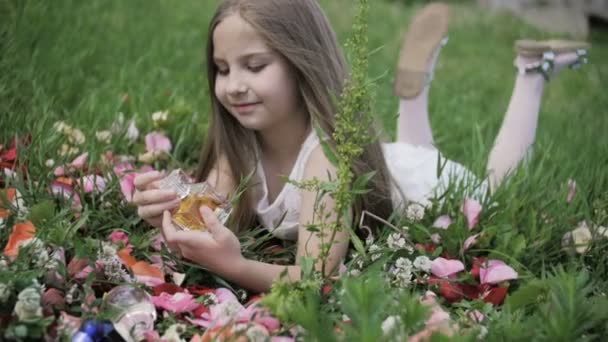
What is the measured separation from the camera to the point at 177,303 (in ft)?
5.25

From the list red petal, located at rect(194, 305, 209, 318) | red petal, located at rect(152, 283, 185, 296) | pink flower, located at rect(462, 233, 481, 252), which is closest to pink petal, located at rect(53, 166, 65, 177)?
red petal, located at rect(152, 283, 185, 296)

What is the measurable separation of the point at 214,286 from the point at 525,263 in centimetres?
78

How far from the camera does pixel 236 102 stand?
1.93 meters

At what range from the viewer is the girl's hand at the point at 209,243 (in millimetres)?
1683

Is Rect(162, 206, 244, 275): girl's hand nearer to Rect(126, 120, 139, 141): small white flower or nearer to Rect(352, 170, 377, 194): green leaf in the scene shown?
Rect(352, 170, 377, 194): green leaf

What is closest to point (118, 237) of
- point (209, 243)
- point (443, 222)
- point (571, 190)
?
point (209, 243)

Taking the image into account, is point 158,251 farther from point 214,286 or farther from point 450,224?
point 450,224

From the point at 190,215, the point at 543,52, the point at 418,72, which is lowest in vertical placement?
the point at 190,215

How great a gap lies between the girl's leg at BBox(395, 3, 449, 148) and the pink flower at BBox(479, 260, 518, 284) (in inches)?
37.0

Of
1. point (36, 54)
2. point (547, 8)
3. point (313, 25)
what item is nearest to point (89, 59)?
point (36, 54)

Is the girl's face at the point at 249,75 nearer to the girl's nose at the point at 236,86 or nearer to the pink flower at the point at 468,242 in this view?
the girl's nose at the point at 236,86

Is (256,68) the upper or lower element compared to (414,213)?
upper

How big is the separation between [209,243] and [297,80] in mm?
523

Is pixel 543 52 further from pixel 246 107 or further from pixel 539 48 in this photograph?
pixel 246 107
